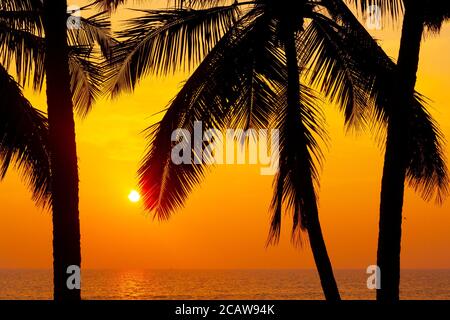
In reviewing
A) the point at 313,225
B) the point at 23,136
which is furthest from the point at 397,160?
the point at 23,136

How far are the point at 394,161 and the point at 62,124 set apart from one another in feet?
14.6

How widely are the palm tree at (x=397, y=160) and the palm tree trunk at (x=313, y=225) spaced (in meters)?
1.94

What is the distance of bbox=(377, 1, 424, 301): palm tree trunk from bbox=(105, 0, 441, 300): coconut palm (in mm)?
2084

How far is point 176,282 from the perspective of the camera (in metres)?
130

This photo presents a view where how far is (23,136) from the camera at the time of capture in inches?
575

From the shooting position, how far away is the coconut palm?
13.4 metres

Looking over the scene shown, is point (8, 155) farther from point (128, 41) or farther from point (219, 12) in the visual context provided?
point (219, 12)

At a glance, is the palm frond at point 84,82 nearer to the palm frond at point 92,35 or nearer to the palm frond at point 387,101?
the palm frond at point 92,35

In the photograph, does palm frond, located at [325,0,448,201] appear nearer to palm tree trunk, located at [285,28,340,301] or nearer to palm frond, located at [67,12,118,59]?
palm tree trunk, located at [285,28,340,301]

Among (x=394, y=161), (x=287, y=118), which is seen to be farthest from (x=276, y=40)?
(x=394, y=161)

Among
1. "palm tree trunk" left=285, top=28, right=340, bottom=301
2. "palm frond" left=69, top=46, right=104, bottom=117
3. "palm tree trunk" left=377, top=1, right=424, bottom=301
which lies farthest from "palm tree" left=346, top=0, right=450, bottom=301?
"palm frond" left=69, top=46, right=104, bottom=117

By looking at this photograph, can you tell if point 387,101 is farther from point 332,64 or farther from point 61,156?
point 61,156

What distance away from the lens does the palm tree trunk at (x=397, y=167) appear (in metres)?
11.1

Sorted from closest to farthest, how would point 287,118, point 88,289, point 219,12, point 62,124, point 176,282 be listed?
point 62,124, point 287,118, point 219,12, point 88,289, point 176,282
